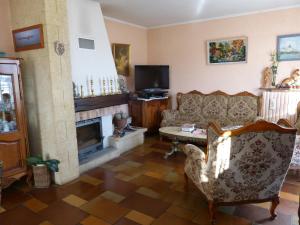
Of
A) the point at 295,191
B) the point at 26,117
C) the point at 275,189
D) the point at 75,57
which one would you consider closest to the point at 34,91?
the point at 26,117

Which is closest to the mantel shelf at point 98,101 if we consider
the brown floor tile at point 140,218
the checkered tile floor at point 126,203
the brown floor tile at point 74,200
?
the checkered tile floor at point 126,203

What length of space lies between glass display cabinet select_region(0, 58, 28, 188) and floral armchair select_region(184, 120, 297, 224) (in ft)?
7.06

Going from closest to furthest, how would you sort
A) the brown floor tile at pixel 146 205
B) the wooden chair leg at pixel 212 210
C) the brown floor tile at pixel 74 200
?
the wooden chair leg at pixel 212 210 < the brown floor tile at pixel 146 205 < the brown floor tile at pixel 74 200

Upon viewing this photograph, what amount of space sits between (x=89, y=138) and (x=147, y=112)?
1447mm

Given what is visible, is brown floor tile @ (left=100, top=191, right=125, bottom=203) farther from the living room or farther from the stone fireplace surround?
the stone fireplace surround

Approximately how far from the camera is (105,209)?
2430 millimetres

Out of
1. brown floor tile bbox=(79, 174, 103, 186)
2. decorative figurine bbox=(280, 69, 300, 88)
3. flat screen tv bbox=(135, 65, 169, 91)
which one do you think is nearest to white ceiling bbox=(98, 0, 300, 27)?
flat screen tv bbox=(135, 65, 169, 91)

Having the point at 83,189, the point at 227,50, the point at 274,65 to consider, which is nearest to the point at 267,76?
the point at 274,65

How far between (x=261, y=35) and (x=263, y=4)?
624 millimetres

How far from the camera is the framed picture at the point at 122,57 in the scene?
487 centimetres

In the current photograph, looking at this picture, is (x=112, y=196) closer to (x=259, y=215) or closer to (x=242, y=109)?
(x=259, y=215)

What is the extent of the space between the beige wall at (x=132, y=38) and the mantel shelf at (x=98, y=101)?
48.5 inches

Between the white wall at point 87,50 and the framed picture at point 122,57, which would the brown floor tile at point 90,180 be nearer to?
the white wall at point 87,50

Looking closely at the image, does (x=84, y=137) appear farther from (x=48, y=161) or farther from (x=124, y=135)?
(x=48, y=161)
